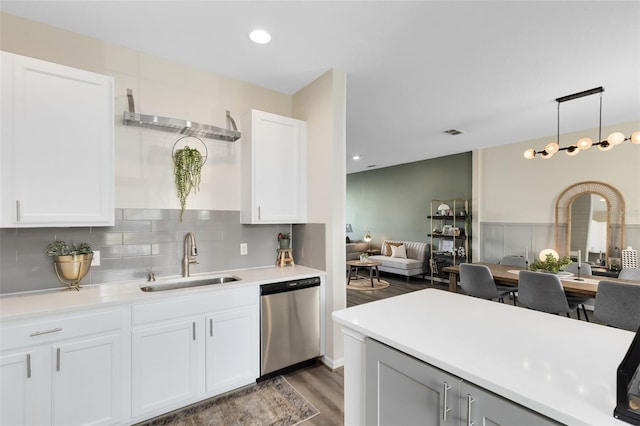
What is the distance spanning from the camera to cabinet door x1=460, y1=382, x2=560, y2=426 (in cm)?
82

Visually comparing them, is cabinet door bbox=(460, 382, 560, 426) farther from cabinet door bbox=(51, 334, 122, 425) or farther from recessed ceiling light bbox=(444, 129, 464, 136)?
recessed ceiling light bbox=(444, 129, 464, 136)

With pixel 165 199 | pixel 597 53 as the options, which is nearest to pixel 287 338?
pixel 165 199

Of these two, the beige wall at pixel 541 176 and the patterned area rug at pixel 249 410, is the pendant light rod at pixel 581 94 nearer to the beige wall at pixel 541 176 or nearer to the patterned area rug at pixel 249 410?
the beige wall at pixel 541 176

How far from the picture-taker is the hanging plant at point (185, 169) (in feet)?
8.39

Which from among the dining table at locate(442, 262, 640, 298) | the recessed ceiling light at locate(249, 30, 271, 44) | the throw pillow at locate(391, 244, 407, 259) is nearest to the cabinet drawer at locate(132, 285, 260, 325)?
the recessed ceiling light at locate(249, 30, 271, 44)

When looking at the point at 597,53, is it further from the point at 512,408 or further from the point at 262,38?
the point at 512,408

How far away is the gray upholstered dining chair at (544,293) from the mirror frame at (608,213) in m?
2.14

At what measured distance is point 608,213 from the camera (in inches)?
177

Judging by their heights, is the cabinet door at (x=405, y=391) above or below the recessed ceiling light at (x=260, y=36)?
below

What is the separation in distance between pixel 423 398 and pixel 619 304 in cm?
258

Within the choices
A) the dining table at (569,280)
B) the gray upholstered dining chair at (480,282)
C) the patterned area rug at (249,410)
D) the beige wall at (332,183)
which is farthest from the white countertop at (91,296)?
the dining table at (569,280)

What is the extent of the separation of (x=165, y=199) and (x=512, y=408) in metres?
2.63

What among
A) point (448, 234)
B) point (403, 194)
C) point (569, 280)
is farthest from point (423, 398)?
point (403, 194)

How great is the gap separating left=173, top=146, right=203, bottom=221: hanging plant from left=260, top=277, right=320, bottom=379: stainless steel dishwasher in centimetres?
107
